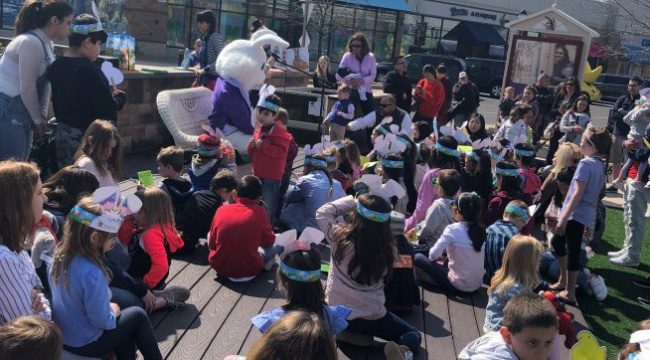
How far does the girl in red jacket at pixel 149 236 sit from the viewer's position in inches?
170

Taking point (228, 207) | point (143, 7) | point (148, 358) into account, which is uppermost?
point (143, 7)

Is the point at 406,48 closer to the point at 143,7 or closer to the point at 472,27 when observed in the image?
the point at 472,27

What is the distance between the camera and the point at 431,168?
6.98 meters

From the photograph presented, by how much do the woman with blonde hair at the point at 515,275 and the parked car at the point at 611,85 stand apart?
30.0 metres

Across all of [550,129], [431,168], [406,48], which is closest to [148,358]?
[431,168]

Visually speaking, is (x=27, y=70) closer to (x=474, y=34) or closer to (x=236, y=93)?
(x=236, y=93)

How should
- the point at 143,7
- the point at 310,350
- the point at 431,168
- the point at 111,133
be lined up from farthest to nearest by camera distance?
the point at 143,7 → the point at 431,168 → the point at 111,133 → the point at 310,350

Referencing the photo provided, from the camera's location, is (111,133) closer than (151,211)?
No

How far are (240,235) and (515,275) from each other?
1.97 metres

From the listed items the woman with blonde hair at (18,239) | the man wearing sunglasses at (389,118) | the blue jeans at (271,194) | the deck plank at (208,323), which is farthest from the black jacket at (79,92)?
the man wearing sunglasses at (389,118)

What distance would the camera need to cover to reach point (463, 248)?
17.0 feet

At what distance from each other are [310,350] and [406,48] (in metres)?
33.5

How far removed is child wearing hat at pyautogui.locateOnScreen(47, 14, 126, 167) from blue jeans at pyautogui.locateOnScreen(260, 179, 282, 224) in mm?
1556

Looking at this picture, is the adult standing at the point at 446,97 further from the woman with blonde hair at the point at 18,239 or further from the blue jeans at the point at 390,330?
the woman with blonde hair at the point at 18,239
